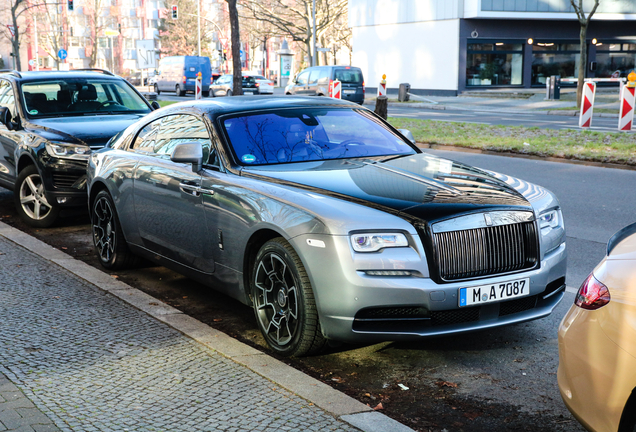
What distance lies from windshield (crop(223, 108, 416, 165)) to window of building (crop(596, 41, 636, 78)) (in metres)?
43.5

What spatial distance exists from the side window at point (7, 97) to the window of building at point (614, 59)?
135ft

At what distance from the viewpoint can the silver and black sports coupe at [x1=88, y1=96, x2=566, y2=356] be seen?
162 inches

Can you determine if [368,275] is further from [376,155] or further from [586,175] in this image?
[586,175]

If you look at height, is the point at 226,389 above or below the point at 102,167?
below

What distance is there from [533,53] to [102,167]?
41.3 meters

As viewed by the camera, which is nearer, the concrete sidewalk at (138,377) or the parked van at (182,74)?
the concrete sidewalk at (138,377)

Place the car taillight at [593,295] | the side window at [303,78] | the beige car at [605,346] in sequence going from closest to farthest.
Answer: the beige car at [605,346] → the car taillight at [593,295] → the side window at [303,78]

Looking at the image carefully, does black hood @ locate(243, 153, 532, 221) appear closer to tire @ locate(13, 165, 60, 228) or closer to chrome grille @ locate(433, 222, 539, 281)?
chrome grille @ locate(433, 222, 539, 281)

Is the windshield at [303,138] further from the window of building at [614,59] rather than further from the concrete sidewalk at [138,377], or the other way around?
the window of building at [614,59]

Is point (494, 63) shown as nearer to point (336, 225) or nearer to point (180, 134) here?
point (180, 134)

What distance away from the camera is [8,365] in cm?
425

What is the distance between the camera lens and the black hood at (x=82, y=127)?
345 inches

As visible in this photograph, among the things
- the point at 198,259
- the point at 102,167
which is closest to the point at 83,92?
the point at 102,167

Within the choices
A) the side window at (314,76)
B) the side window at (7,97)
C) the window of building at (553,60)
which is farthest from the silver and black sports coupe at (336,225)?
the window of building at (553,60)
